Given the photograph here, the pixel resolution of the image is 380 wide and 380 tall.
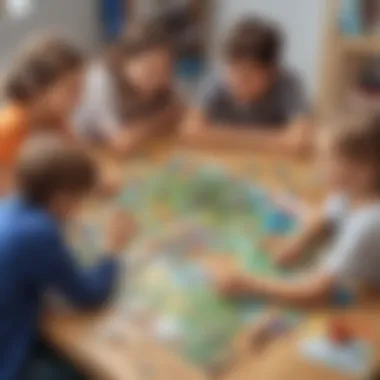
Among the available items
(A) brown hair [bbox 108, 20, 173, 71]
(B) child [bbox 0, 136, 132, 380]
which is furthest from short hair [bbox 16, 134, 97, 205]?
(A) brown hair [bbox 108, 20, 173, 71]

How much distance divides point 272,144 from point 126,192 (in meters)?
0.50

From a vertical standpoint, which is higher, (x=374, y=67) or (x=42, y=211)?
(x=374, y=67)

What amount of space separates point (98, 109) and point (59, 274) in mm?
949

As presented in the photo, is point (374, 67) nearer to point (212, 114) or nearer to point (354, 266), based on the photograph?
point (212, 114)

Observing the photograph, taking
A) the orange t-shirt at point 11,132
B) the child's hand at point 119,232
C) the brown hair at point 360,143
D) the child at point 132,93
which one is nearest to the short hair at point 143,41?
the child at point 132,93

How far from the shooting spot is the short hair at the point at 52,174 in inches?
70.6

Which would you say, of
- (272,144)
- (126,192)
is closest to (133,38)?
(272,144)

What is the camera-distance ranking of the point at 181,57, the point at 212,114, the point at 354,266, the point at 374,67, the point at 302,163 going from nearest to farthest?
the point at 354,266, the point at 302,163, the point at 212,114, the point at 374,67, the point at 181,57

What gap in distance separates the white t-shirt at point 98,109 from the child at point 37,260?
2.07 ft

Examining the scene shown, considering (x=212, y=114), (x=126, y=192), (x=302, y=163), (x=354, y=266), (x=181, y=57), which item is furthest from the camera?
(x=181, y=57)

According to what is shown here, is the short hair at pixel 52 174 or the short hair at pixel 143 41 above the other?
the short hair at pixel 143 41

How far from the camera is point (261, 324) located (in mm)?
1636

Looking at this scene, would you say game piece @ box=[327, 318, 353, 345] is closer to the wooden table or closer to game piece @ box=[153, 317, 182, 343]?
the wooden table

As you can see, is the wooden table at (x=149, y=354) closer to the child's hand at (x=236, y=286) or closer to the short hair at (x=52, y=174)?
the child's hand at (x=236, y=286)
